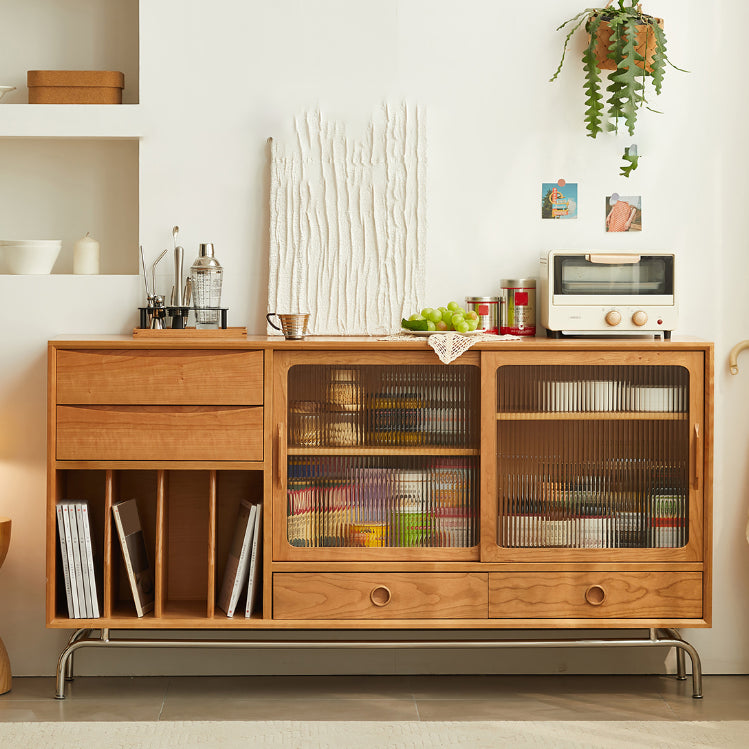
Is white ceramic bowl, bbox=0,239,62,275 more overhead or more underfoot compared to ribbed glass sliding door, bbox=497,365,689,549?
more overhead

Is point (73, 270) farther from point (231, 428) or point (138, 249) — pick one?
point (231, 428)

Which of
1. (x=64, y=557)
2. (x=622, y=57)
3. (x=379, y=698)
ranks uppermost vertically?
(x=622, y=57)

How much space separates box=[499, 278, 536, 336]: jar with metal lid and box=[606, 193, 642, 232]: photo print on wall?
33 cm

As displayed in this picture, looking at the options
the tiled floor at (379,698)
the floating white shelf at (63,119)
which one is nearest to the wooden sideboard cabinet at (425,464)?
the tiled floor at (379,698)

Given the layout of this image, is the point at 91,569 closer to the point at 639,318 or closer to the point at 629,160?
the point at 639,318

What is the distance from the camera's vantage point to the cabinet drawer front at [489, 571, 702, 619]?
2.61 m

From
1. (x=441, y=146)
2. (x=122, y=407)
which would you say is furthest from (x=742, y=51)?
(x=122, y=407)

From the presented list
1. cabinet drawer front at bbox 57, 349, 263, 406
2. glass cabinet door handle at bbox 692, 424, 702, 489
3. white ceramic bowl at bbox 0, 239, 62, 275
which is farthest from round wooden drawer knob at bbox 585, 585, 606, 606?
white ceramic bowl at bbox 0, 239, 62, 275

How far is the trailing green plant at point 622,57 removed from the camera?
2.72 metres

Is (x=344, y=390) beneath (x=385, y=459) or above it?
above

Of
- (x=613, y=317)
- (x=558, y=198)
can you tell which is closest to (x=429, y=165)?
(x=558, y=198)

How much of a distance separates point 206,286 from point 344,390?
1.83ft

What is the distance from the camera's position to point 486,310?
282cm

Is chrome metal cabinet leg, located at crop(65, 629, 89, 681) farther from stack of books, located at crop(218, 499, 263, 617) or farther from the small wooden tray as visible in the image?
the small wooden tray
